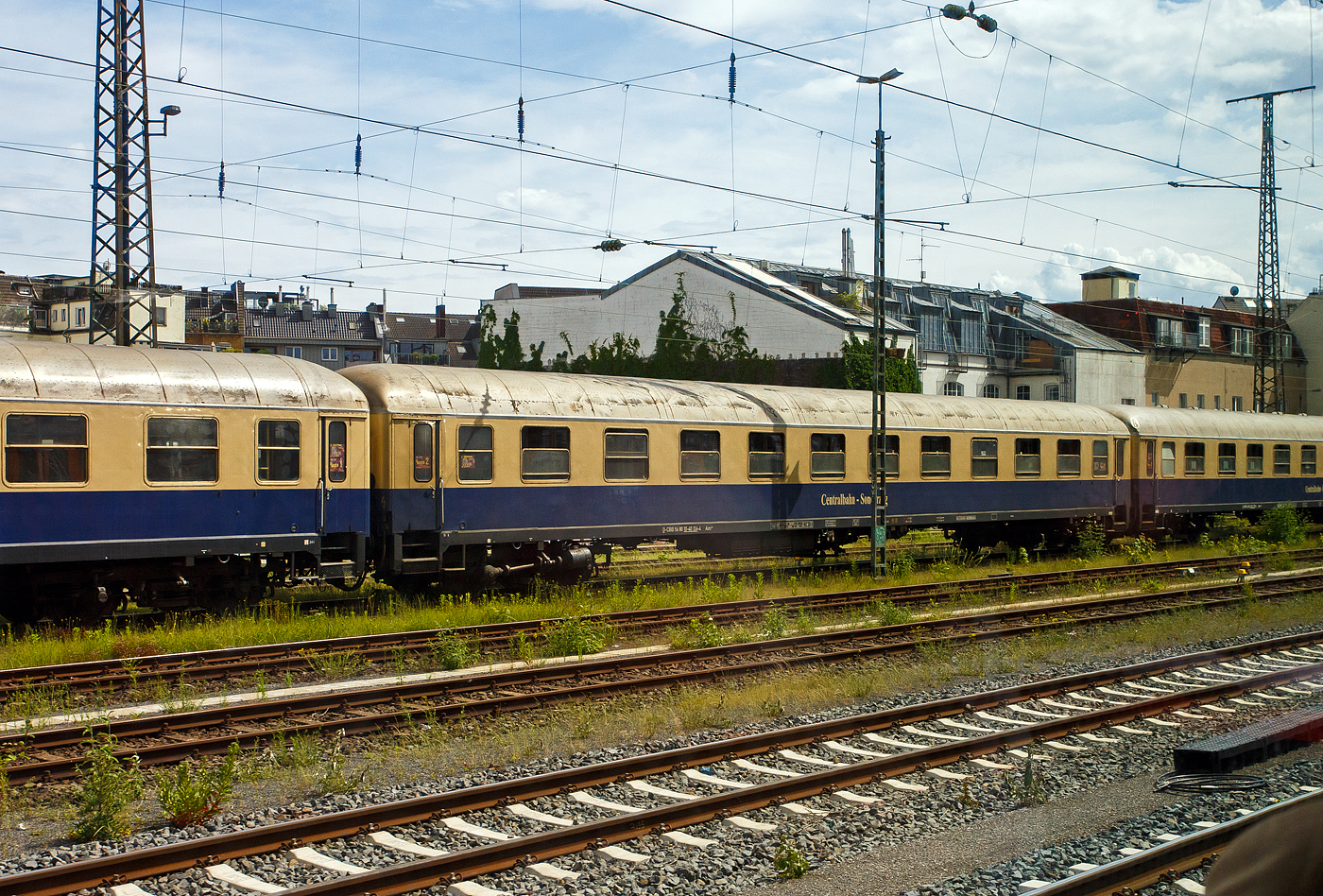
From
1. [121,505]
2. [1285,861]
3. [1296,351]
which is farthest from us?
[1296,351]

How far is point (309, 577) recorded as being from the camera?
50.9 feet

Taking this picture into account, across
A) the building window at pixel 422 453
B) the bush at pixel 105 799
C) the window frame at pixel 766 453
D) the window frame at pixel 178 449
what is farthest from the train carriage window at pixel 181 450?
the window frame at pixel 766 453

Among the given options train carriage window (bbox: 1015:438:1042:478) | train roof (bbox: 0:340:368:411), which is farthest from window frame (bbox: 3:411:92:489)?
train carriage window (bbox: 1015:438:1042:478)

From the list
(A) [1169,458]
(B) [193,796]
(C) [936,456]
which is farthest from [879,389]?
(B) [193,796]

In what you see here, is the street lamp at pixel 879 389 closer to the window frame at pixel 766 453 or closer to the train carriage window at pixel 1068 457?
the window frame at pixel 766 453

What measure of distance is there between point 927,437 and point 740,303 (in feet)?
82.4

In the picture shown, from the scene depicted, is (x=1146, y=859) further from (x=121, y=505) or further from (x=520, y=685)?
(x=121, y=505)

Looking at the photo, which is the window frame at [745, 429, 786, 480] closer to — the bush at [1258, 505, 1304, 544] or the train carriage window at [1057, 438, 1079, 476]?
the train carriage window at [1057, 438, 1079, 476]

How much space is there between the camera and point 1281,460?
30672mm

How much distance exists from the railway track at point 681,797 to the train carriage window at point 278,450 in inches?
318

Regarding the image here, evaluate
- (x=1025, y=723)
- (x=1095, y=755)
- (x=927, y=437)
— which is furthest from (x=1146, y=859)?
(x=927, y=437)

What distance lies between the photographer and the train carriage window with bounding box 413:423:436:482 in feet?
52.4

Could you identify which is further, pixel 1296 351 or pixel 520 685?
pixel 1296 351

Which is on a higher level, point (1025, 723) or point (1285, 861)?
point (1285, 861)
